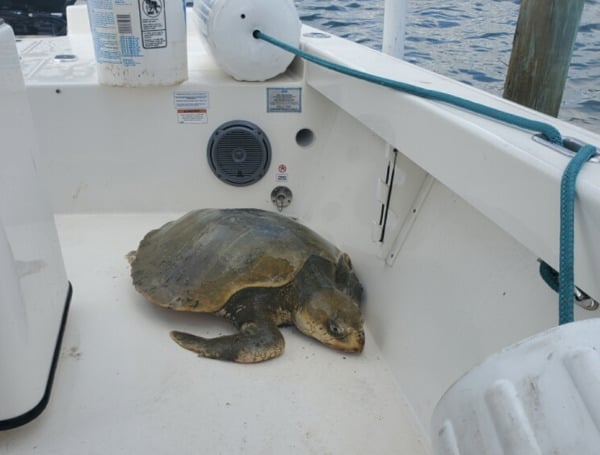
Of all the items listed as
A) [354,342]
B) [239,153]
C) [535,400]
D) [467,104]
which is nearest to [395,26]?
[239,153]

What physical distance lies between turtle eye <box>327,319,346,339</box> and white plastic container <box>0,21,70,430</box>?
0.63 meters

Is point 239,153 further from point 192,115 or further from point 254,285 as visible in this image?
point 254,285

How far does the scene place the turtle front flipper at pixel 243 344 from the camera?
126 centimetres

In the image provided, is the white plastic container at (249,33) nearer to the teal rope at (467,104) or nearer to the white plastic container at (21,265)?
the teal rope at (467,104)

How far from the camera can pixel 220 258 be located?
1385 mm

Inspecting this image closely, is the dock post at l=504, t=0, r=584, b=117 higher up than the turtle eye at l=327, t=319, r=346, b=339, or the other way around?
the dock post at l=504, t=0, r=584, b=117

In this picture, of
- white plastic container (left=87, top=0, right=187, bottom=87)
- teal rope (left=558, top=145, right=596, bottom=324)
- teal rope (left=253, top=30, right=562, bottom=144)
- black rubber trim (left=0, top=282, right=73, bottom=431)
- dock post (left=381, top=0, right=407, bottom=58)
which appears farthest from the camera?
dock post (left=381, top=0, right=407, bottom=58)

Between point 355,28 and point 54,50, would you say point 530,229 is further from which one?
point 355,28

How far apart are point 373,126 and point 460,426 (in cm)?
94

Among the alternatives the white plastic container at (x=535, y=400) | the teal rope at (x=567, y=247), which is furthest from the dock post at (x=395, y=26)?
the white plastic container at (x=535, y=400)

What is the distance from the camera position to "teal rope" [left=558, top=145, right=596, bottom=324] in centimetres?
59

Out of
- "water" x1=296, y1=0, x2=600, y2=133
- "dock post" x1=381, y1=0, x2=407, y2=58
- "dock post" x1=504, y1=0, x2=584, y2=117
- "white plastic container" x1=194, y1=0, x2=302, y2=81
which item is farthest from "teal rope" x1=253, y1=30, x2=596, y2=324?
"water" x1=296, y1=0, x2=600, y2=133

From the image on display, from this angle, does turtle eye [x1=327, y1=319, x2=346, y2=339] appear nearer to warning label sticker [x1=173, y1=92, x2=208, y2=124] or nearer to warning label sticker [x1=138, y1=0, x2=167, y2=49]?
warning label sticker [x1=173, y1=92, x2=208, y2=124]

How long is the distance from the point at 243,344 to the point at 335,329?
0.23m
